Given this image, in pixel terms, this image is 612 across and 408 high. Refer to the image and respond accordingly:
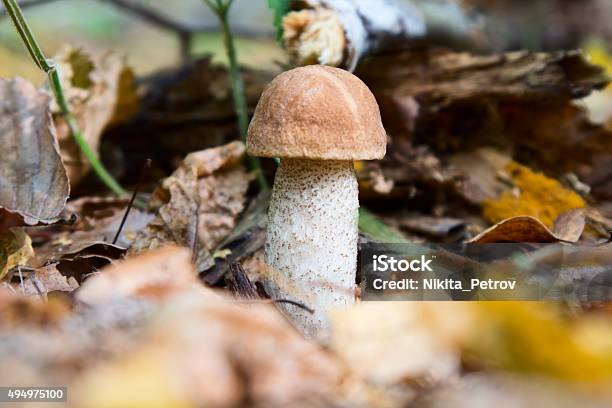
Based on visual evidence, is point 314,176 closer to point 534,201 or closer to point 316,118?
point 316,118

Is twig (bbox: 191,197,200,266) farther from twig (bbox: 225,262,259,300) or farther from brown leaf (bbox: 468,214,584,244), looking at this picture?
brown leaf (bbox: 468,214,584,244)

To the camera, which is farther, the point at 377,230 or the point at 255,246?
the point at 377,230

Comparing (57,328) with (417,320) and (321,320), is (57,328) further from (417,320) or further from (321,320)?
(321,320)

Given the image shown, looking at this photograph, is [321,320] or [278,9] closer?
[321,320]

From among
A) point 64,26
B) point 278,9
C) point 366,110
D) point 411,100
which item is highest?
point 278,9

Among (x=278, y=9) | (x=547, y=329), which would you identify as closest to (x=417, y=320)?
(x=547, y=329)

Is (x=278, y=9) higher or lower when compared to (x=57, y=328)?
higher

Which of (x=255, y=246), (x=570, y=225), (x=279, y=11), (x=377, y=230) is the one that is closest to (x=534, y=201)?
(x=570, y=225)
